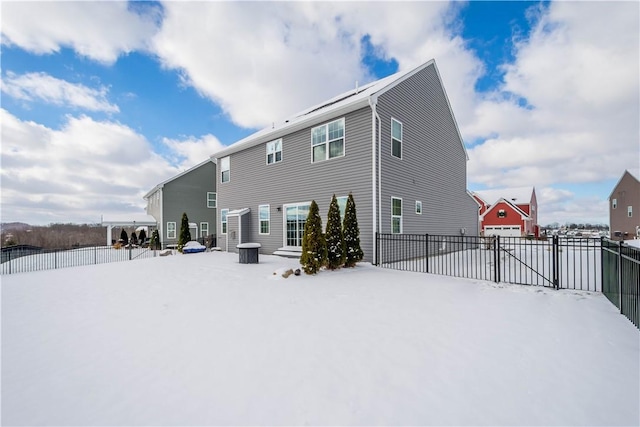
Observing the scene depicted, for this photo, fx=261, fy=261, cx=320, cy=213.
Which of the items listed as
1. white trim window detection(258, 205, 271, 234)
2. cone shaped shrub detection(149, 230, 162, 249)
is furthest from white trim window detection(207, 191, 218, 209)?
white trim window detection(258, 205, 271, 234)

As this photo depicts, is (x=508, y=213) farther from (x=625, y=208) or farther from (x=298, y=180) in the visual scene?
(x=298, y=180)

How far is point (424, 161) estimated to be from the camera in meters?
12.9

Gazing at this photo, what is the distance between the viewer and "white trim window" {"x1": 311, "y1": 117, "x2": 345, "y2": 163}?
10898 mm

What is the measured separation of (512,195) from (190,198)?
128ft

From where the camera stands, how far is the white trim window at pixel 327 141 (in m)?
10.9

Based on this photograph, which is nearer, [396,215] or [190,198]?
[396,215]

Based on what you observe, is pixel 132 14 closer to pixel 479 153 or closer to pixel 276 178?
pixel 276 178

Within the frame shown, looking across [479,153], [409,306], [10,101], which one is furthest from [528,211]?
[10,101]

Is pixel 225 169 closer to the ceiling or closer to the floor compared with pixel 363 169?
closer to the ceiling

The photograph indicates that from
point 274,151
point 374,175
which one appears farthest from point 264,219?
point 374,175

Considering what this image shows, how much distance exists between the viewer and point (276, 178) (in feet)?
44.4

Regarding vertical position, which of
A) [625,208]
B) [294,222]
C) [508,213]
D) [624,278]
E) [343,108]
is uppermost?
[343,108]

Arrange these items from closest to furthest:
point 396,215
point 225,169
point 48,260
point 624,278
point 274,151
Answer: point 624,278
point 396,215
point 274,151
point 48,260
point 225,169

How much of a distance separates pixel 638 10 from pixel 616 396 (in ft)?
36.5
